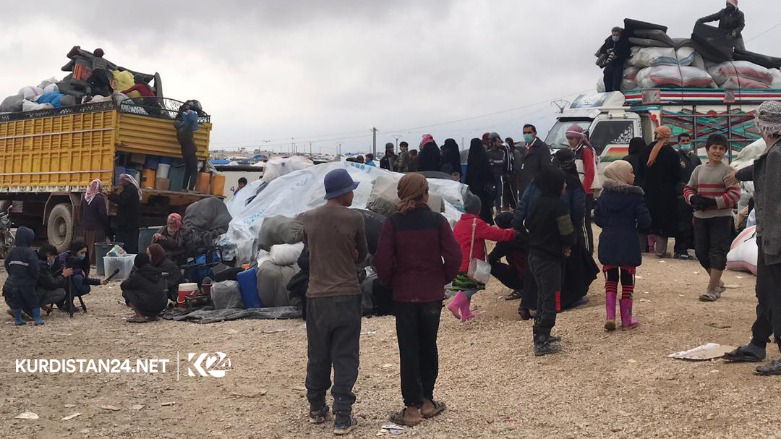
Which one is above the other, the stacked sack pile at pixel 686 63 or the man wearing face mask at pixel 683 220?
the stacked sack pile at pixel 686 63

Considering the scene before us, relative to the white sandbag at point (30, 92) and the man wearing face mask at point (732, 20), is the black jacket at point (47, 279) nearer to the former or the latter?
the white sandbag at point (30, 92)

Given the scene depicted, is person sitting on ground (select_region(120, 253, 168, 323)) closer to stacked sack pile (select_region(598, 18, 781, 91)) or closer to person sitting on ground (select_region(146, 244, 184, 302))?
person sitting on ground (select_region(146, 244, 184, 302))

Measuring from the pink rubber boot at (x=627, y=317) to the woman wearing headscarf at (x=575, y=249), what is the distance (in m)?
0.90

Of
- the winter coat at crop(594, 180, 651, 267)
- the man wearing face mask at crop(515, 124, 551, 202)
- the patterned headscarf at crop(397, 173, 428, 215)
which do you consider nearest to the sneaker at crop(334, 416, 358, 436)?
the patterned headscarf at crop(397, 173, 428, 215)

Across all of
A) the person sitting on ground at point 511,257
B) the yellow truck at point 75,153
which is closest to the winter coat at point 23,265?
the person sitting on ground at point 511,257

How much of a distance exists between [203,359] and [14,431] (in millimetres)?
2191

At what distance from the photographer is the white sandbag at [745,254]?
972 centimetres

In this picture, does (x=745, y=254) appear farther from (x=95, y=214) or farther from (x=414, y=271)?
(x=95, y=214)

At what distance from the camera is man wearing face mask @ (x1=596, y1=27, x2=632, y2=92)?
17298 millimetres

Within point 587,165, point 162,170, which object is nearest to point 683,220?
point 587,165

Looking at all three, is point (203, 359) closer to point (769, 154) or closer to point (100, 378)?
point (100, 378)

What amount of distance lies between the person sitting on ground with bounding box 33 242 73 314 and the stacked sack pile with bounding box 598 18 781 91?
1202 cm

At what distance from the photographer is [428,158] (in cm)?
1495

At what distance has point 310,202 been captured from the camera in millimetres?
12742
